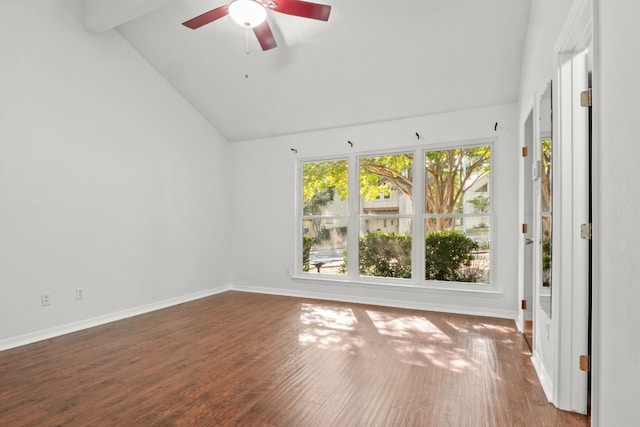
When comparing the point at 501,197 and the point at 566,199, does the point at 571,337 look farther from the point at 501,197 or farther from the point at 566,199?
the point at 501,197

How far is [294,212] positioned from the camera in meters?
5.97

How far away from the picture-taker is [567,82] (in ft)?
7.54

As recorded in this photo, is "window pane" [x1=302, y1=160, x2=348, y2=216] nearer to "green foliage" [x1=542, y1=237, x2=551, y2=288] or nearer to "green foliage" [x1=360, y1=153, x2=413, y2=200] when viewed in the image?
"green foliage" [x1=360, y1=153, x2=413, y2=200]

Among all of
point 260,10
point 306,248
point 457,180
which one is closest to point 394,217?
point 457,180

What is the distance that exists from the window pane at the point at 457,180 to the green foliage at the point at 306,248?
187 cm

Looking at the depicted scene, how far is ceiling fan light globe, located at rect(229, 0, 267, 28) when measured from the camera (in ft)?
9.43

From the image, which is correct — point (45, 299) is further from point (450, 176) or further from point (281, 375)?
point (450, 176)

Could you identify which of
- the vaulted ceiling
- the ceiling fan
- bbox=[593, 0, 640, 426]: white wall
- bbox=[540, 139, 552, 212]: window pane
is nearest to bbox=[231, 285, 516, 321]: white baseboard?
bbox=[540, 139, 552, 212]: window pane

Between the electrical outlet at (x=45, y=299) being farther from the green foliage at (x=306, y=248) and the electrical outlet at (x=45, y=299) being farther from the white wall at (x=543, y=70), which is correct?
the white wall at (x=543, y=70)

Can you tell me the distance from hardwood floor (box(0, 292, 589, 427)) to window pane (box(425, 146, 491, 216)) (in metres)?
1.43

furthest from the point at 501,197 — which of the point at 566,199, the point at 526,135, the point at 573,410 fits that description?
the point at 573,410

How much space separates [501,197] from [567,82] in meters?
2.51

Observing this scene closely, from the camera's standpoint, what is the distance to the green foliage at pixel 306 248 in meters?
5.98

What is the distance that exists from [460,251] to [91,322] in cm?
453
